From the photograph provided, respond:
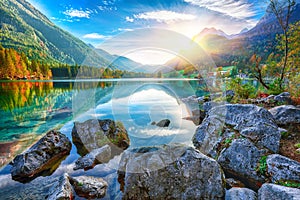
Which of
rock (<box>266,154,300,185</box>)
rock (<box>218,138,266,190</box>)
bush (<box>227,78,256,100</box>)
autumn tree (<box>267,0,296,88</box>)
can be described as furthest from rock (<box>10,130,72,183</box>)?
autumn tree (<box>267,0,296,88</box>)

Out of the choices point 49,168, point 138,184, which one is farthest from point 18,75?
point 138,184

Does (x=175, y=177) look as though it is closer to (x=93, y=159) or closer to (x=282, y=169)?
(x=282, y=169)

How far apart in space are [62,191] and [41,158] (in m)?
3.11

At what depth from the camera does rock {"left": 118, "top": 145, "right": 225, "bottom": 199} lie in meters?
4.52

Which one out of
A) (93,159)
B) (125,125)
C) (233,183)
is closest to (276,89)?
(233,183)

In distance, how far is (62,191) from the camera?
485 cm

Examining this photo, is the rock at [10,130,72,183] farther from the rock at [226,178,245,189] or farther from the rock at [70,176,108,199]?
the rock at [226,178,245,189]

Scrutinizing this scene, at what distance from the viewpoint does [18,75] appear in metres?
67.1

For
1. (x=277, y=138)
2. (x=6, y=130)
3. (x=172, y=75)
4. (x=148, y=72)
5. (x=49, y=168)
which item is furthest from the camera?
(x=6, y=130)

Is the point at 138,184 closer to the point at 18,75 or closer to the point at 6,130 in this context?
the point at 6,130

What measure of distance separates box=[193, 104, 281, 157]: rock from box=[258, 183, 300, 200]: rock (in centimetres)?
222

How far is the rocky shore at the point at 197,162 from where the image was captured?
4.56 meters

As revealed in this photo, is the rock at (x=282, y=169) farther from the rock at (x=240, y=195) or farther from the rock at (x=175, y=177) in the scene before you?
the rock at (x=175, y=177)

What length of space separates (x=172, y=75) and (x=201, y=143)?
416 centimetres
